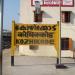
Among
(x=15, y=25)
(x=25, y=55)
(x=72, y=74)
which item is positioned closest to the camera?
(x=72, y=74)

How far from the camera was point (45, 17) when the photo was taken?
31.1m

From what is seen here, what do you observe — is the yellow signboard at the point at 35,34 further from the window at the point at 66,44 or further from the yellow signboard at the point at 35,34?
the window at the point at 66,44

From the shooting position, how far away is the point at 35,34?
1880cm

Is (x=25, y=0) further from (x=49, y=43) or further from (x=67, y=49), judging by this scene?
(x=49, y=43)

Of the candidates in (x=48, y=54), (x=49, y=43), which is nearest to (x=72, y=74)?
(x=49, y=43)

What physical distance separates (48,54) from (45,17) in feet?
11.1

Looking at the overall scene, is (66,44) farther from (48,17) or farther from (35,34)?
(35,34)

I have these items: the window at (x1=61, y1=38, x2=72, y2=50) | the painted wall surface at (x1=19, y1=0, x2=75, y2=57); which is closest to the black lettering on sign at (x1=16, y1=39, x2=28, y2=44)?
the painted wall surface at (x1=19, y1=0, x2=75, y2=57)

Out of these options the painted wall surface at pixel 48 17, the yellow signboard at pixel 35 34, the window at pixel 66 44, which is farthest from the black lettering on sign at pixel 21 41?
the window at pixel 66 44

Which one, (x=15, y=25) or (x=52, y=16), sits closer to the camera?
(x=15, y=25)

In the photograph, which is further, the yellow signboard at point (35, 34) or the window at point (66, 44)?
the window at point (66, 44)

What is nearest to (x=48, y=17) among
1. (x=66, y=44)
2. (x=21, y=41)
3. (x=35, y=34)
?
(x=66, y=44)

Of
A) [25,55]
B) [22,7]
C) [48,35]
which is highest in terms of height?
[22,7]

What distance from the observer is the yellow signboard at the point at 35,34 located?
1864cm
